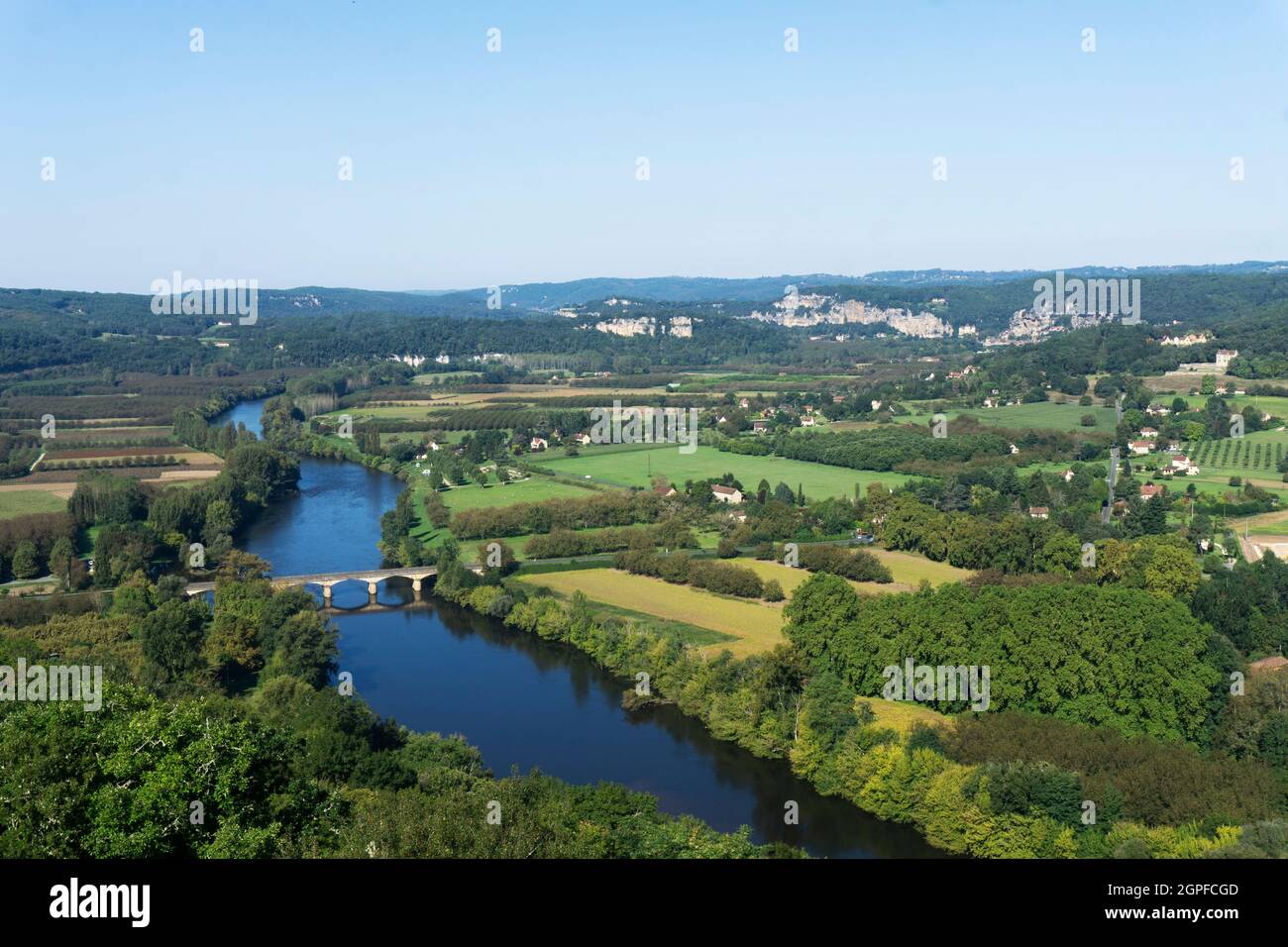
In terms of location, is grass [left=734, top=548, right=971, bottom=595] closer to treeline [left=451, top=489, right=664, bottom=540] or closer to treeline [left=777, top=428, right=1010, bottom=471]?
treeline [left=451, top=489, right=664, bottom=540]

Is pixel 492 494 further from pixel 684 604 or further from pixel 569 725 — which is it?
pixel 569 725

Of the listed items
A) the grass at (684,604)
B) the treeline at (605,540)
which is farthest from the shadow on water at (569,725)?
the treeline at (605,540)

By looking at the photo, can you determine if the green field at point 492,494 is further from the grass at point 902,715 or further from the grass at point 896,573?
the grass at point 902,715

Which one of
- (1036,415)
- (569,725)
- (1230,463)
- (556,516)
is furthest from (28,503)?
(1036,415)

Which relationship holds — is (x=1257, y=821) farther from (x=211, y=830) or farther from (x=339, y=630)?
(x=339, y=630)

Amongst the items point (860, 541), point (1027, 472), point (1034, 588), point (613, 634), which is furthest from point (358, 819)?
point (1027, 472)

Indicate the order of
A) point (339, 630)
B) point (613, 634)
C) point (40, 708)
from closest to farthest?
point (40, 708) → point (613, 634) → point (339, 630)
